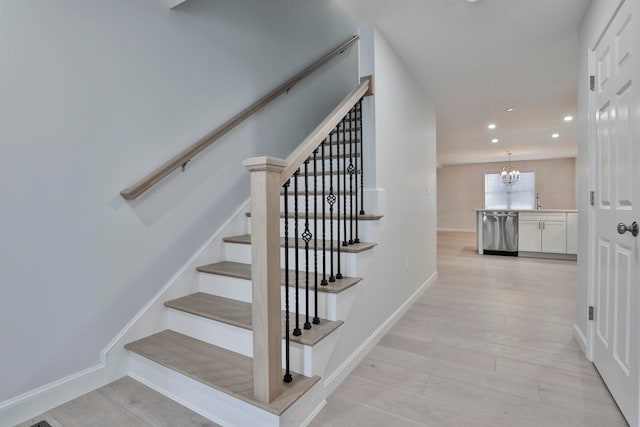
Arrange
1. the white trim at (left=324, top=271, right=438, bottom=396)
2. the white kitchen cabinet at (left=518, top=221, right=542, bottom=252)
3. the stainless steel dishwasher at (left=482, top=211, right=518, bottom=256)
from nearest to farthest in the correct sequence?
the white trim at (left=324, top=271, right=438, bottom=396) < the white kitchen cabinet at (left=518, top=221, right=542, bottom=252) < the stainless steel dishwasher at (left=482, top=211, right=518, bottom=256)

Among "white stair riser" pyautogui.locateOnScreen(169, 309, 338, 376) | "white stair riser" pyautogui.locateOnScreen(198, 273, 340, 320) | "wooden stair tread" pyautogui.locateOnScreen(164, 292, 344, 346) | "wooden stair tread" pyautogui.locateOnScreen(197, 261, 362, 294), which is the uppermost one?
"wooden stair tread" pyautogui.locateOnScreen(197, 261, 362, 294)

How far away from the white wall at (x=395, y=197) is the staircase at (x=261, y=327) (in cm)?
22

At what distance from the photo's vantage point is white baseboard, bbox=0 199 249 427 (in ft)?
4.91

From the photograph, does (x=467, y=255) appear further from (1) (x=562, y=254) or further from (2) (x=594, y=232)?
(2) (x=594, y=232)

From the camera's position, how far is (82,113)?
1.71m

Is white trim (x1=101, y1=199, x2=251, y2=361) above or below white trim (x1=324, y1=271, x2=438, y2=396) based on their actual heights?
above

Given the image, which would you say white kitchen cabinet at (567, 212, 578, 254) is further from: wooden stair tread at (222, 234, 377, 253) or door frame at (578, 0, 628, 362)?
wooden stair tread at (222, 234, 377, 253)

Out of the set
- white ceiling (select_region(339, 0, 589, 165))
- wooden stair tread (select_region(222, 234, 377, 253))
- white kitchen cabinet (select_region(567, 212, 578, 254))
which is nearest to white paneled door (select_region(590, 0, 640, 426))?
white ceiling (select_region(339, 0, 589, 165))

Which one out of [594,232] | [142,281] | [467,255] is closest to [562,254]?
[467,255]

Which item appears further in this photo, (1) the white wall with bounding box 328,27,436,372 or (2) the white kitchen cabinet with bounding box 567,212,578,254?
(2) the white kitchen cabinet with bounding box 567,212,578,254

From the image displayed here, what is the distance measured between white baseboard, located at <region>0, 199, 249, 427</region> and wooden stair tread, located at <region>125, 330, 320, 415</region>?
0.07 m

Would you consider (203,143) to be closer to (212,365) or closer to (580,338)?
(212,365)

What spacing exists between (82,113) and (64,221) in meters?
0.58

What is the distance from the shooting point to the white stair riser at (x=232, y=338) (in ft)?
5.15
